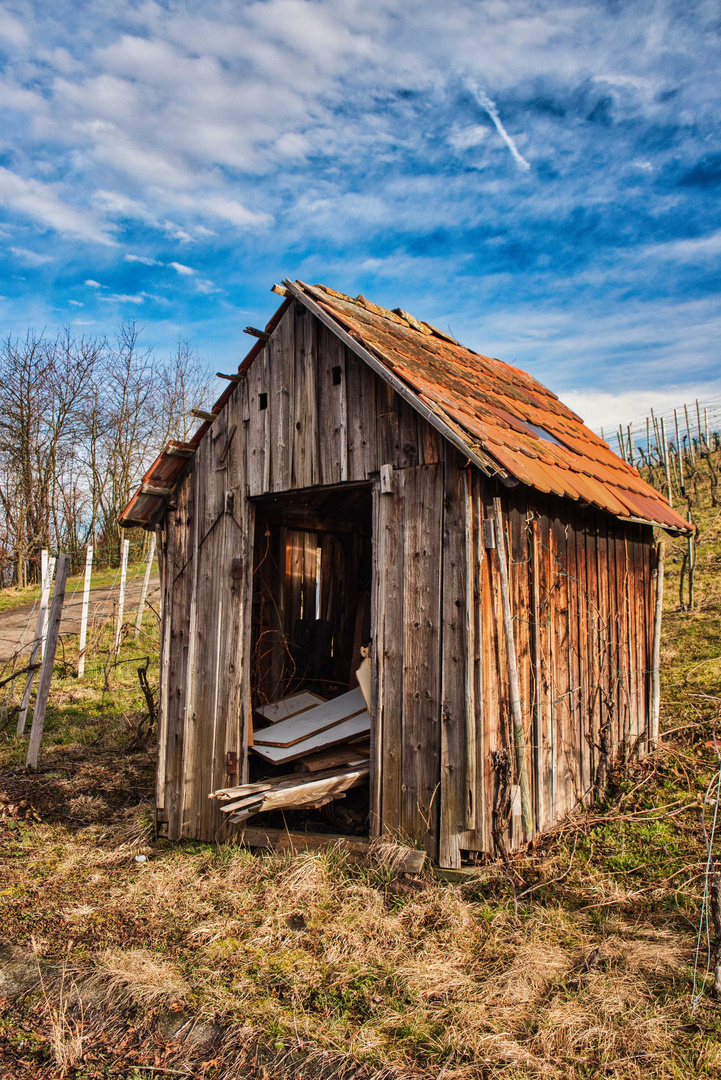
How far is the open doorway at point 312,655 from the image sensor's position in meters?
6.00

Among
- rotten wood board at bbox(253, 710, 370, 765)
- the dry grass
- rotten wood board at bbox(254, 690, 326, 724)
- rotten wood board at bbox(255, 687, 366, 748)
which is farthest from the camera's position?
rotten wood board at bbox(254, 690, 326, 724)

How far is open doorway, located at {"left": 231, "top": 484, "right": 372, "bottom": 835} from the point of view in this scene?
6004mm

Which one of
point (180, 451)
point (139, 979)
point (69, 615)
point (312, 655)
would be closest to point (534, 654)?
point (139, 979)

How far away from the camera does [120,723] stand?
1051 cm

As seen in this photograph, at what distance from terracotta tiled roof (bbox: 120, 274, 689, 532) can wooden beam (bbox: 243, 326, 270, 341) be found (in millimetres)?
73

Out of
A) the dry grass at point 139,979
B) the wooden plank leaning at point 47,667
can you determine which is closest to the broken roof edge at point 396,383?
the dry grass at point 139,979

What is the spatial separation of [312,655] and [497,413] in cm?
386

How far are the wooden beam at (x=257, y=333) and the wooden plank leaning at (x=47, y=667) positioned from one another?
4.15 metres

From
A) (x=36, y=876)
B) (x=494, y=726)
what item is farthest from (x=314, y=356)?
(x=36, y=876)

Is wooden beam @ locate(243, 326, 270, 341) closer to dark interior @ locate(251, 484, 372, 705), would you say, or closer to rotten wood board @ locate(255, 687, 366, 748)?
dark interior @ locate(251, 484, 372, 705)

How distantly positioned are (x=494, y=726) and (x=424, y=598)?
39.4 inches

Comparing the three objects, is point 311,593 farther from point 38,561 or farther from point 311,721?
point 38,561

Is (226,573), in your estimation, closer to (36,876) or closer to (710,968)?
(36,876)

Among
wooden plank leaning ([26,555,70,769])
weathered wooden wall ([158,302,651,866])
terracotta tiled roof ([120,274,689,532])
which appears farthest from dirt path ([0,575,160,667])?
terracotta tiled roof ([120,274,689,532])
